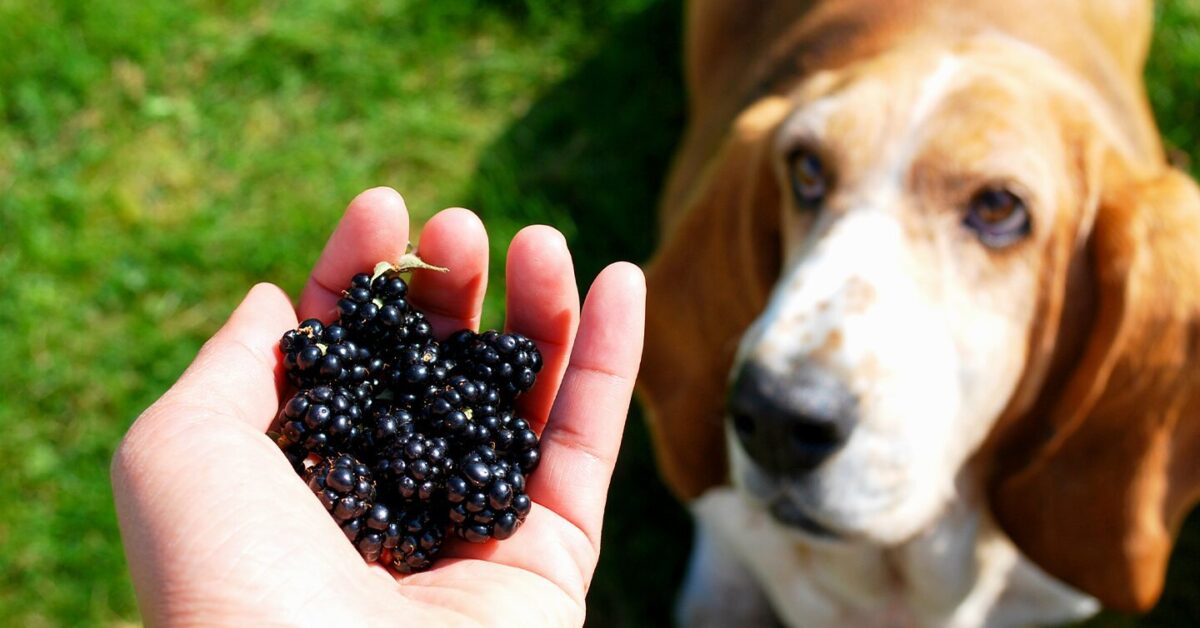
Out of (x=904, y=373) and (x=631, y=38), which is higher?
(x=631, y=38)

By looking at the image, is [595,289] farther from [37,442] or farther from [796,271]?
[37,442]

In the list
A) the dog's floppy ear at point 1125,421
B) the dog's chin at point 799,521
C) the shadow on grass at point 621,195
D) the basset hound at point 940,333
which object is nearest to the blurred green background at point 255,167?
the shadow on grass at point 621,195

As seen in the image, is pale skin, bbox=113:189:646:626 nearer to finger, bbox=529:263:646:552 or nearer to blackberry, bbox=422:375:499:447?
finger, bbox=529:263:646:552

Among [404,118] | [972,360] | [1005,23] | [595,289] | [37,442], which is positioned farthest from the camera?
[404,118]

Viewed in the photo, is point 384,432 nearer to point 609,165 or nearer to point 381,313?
point 381,313

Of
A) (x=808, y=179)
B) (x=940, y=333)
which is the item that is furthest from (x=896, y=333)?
(x=808, y=179)

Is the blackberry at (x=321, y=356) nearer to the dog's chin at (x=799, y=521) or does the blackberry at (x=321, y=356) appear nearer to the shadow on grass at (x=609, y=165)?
the dog's chin at (x=799, y=521)

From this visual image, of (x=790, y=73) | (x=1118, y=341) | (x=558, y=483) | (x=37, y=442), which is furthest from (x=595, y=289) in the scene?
(x=37, y=442)
